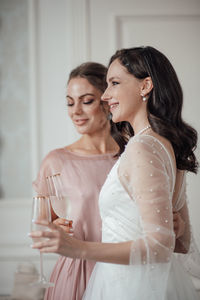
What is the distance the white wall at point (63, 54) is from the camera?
8.88 ft

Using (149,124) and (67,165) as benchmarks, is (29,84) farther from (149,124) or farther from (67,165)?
(149,124)

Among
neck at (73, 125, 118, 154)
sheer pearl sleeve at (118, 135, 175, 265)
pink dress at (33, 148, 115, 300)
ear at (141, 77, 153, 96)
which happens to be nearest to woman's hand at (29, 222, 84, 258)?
sheer pearl sleeve at (118, 135, 175, 265)

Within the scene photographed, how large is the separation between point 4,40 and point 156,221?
2348 millimetres

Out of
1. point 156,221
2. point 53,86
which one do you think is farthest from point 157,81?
point 53,86

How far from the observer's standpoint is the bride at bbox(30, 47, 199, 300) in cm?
104

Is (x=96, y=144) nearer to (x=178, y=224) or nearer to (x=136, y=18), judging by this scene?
(x=178, y=224)

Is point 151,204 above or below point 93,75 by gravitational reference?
below

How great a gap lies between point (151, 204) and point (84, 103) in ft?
3.38

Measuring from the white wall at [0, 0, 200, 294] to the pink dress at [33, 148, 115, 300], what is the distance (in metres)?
0.78

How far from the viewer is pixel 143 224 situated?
1047mm

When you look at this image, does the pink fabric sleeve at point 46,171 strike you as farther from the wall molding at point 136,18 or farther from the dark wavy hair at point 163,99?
the wall molding at point 136,18

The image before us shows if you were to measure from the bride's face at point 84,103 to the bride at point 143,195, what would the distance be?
1.80 ft

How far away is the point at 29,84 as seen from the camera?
111 inches

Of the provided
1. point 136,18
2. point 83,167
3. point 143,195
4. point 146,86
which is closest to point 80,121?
point 83,167
